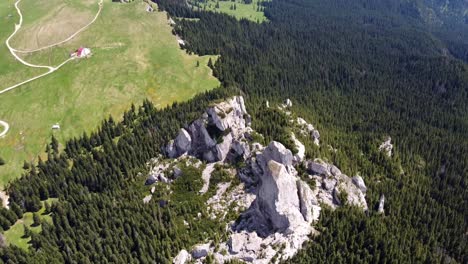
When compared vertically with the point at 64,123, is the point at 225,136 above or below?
above

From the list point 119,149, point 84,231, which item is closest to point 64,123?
point 119,149

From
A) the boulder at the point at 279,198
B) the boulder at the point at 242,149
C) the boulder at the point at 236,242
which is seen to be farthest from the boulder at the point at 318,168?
the boulder at the point at 236,242

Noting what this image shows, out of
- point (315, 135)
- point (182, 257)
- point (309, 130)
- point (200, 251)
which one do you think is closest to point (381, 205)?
point (315, 135)

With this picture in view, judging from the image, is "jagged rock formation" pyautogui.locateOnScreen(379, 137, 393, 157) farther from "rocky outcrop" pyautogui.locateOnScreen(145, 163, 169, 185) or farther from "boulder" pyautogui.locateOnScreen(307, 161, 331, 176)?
"rocky outcrop" pyautogui.locateOnScreen(145, 163, 169, 185)

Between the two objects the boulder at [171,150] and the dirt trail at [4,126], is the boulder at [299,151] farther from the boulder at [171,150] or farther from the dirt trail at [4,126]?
the dirt trail at [4,126]

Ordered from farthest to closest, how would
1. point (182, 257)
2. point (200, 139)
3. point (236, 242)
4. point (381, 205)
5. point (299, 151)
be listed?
point (200, 139) < point (381, 205) < point (299, 151) < point (236, 242) < point (182, 257)

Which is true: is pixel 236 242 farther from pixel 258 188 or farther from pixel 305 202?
pixel 305 202

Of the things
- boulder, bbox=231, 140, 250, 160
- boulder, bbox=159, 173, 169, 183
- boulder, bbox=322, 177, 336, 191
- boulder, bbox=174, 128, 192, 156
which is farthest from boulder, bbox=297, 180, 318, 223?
boulder, bbox=159, 173, 169, 183

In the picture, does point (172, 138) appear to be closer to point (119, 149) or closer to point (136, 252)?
point (119, 149)
